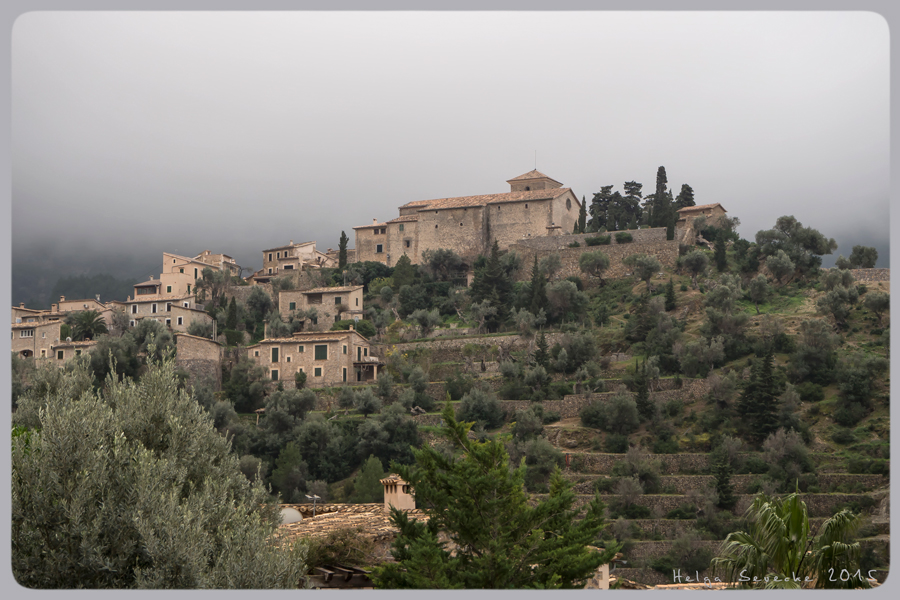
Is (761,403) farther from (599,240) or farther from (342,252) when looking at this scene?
(342,252)

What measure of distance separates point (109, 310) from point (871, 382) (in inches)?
1239

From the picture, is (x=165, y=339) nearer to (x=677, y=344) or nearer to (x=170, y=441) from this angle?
(x=677, y=344)

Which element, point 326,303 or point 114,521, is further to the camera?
point 326,303

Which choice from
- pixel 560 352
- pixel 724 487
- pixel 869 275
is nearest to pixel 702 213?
pixel 869 275

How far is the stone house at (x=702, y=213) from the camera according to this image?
1724 inches

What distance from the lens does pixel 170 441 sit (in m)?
7.65

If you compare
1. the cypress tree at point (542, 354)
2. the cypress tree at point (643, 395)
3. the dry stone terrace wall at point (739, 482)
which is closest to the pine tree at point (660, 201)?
the cypress tree at point (542, 354)

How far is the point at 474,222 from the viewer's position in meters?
46.4

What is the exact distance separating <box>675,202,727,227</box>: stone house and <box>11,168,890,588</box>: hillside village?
5.5 inches

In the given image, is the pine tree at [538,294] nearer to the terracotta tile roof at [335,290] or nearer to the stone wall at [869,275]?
the terracotta tile roof at [335,290]

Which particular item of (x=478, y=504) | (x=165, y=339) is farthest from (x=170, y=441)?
(x=165, y=339)

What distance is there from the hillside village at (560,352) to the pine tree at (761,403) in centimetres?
7

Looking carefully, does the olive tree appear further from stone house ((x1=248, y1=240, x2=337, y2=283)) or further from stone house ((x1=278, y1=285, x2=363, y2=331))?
stone house ((x1=248, y1=240, x2=337, y2=283))

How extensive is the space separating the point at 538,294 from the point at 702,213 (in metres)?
10.3
